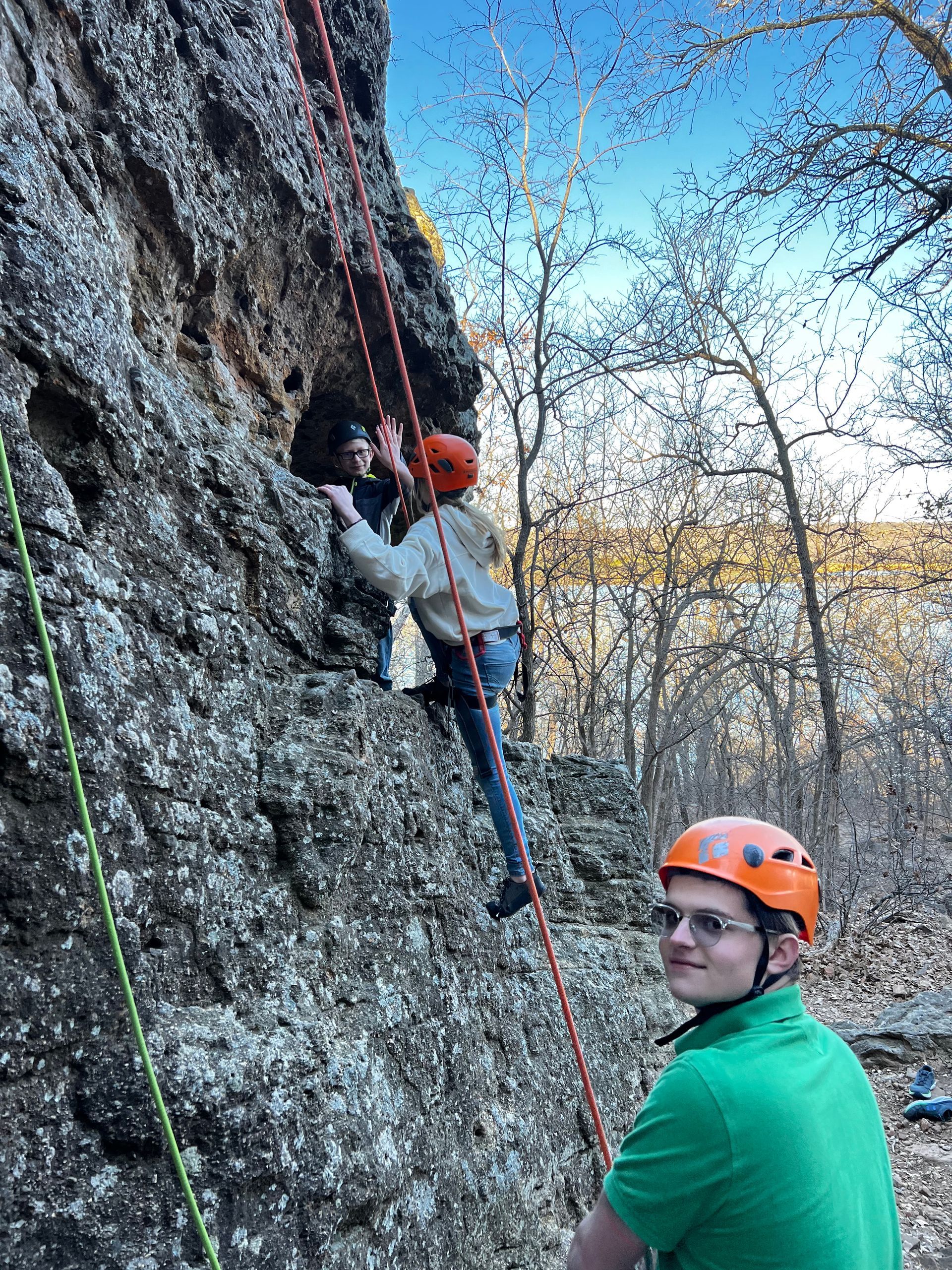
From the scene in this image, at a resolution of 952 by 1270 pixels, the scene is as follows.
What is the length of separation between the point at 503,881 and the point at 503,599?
4.59ft

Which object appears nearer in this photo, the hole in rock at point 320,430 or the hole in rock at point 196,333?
the hole in rock at point 196,333

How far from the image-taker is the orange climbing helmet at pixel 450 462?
421cm

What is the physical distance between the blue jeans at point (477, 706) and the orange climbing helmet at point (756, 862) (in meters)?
2.40

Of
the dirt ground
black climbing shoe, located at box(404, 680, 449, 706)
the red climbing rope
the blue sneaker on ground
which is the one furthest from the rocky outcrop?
the red climbing rope

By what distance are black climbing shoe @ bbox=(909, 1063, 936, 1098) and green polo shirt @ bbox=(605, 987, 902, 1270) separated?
6073mm

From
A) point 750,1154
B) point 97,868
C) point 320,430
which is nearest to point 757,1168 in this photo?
point 750,1154

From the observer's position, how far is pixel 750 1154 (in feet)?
3.83

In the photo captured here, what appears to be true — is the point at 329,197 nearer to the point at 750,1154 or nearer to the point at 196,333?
the point at 196,333

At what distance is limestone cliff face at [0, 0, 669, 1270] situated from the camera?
2.03 meters

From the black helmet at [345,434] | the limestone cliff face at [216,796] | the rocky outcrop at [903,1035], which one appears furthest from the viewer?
the rocky outcrop at [903,1035]

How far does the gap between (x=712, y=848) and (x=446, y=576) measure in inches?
99.9

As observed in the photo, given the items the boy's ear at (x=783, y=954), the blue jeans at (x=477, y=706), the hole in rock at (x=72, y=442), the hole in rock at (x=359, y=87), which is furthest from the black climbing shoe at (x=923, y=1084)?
the hole in rock at (x=359, y=87)

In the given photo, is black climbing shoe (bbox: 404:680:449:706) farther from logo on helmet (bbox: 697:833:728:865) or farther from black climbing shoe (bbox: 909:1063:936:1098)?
black climbing shoe (bbox: 909:1063:936:1098)

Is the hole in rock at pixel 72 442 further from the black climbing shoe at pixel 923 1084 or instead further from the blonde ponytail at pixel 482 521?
the black climbing shoe at pixel 923 1084
